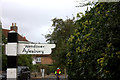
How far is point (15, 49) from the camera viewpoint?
4465 millimetres

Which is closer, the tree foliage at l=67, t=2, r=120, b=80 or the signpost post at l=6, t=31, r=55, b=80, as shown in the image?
the tree foliage at l=67, t=2, r=120, b=80

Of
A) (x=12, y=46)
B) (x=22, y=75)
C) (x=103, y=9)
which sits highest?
(x=103, y=9)

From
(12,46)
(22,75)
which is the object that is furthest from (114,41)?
Answer: (22,75)

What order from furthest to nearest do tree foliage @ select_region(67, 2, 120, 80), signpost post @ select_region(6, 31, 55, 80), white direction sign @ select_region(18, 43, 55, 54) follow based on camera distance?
white direction sign @ select_region(18, 43, 55, 54) < signpost post @ select_region(6, 31, 55, 80) < tree foliage @ select_region(67, 2, 120, 80)

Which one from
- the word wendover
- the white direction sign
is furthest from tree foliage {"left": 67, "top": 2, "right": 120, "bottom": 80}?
the word wendover

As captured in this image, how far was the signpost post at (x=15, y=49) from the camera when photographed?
4.39 metres

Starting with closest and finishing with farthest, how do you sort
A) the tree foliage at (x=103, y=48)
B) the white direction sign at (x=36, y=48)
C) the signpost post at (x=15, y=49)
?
the tree foliage at (x=103, y=48)
the signpost post at (x=15, y=49)
the white direction sign at (x=36, y=48)

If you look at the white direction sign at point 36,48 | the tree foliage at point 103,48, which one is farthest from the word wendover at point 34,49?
the tree foliage at point 103,48

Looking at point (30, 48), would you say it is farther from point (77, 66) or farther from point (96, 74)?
point (77, 66)

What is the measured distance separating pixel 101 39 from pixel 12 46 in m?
1.81

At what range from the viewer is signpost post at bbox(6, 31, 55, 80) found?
439cm

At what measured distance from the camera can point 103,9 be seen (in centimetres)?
516

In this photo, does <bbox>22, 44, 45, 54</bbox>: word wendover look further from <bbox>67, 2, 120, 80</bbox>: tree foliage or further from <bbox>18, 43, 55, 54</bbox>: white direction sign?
<bbox>67, 2, 120, 80</bbox>: tree foliage

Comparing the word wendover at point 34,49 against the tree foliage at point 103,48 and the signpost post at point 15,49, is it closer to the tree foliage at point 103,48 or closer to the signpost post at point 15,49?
the signpost post at point 15,49
